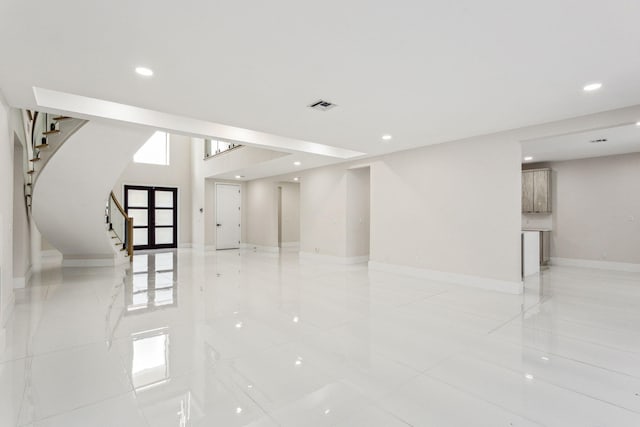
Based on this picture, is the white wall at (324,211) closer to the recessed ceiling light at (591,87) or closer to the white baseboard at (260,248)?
the white baseboard at (260,248)

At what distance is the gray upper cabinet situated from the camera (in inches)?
293

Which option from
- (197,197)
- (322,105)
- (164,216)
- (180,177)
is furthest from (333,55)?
(164,216)

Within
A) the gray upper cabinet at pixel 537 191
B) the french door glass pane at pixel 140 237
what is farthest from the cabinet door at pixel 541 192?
the french door glass pane at pixel 140 237

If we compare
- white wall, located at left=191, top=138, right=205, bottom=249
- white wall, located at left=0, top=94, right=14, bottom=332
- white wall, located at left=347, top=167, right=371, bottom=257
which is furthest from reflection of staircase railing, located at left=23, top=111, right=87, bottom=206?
white wall, located at left=347, top=167, right=371, bottom=257

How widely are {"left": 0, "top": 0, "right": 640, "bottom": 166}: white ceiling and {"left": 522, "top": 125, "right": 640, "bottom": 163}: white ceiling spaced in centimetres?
148

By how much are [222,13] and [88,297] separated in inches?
180

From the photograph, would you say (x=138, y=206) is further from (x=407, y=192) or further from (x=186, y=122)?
(x=407, y=192)

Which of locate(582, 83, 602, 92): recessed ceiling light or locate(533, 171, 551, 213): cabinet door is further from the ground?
locate(582, 83, 602, 92): recessed ceiling light

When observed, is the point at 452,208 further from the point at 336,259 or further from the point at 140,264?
the point at 140,264

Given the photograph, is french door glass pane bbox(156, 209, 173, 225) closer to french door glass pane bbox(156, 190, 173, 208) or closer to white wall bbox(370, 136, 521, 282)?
french door glass pane bbox(156, 190, 173, 208)

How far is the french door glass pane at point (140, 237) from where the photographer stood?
1065 centimetres

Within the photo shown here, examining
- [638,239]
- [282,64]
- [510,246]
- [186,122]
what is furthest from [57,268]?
[638,239]

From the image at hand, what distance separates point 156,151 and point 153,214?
2.29 metres

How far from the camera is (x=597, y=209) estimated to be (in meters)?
6.99
